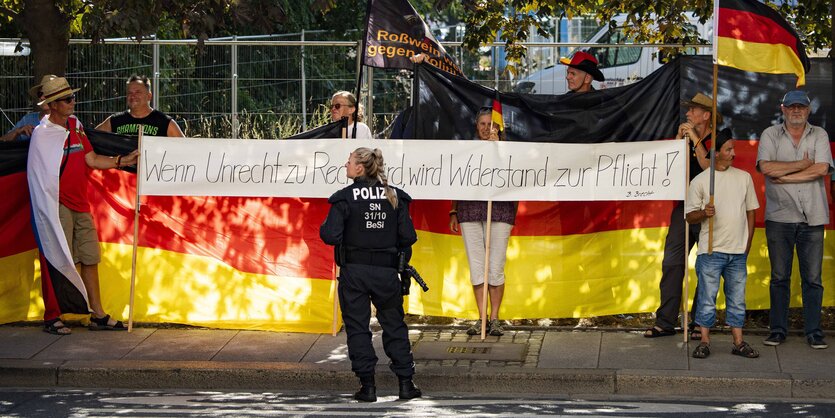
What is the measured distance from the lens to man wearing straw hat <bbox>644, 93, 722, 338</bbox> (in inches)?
380

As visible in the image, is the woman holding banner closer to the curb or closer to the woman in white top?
the woman in white top

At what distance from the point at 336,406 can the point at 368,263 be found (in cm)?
93

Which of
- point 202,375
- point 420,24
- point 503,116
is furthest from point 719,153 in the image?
point 202,375

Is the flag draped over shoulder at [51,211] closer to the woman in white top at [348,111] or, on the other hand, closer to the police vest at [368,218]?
the woman in white top at [348,111]

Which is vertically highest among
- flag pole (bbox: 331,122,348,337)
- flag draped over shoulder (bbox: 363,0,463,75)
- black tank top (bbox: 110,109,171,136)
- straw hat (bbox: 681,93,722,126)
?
flag draped over shoulder (bbox: 363,0,463,75)

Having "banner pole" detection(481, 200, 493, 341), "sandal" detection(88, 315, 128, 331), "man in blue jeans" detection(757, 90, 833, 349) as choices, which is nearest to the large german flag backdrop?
"sandal" detection(88, 315, 128, 331)

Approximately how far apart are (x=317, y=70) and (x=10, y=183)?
561cm

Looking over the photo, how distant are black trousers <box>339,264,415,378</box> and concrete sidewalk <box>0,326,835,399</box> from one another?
509mm

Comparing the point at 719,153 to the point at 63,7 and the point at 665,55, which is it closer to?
the point at 665,55

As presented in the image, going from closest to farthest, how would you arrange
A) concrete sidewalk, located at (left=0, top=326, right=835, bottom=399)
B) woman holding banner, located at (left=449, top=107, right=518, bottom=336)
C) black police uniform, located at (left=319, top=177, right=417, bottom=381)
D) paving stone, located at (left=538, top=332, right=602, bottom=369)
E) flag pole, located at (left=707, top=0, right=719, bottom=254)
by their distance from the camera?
black police uniform, located at (left=319, top=177, right=417, bottom=381), concrete sidewalk, located at (left=0, top=326, right=835, bottom=399), paving stone, located at (left=538, top=332, right=602, bottom=369), flag pole, located at (left=707, top=0, right=719, bottom=254), woman holding banner, located at (left=449, top=107, right=518, bottom=336)

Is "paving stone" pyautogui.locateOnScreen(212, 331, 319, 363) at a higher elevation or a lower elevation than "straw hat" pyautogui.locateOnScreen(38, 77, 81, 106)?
lower

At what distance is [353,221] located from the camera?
321 inches

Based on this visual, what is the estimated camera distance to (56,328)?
10.1 m

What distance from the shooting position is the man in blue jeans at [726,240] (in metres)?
9.10
